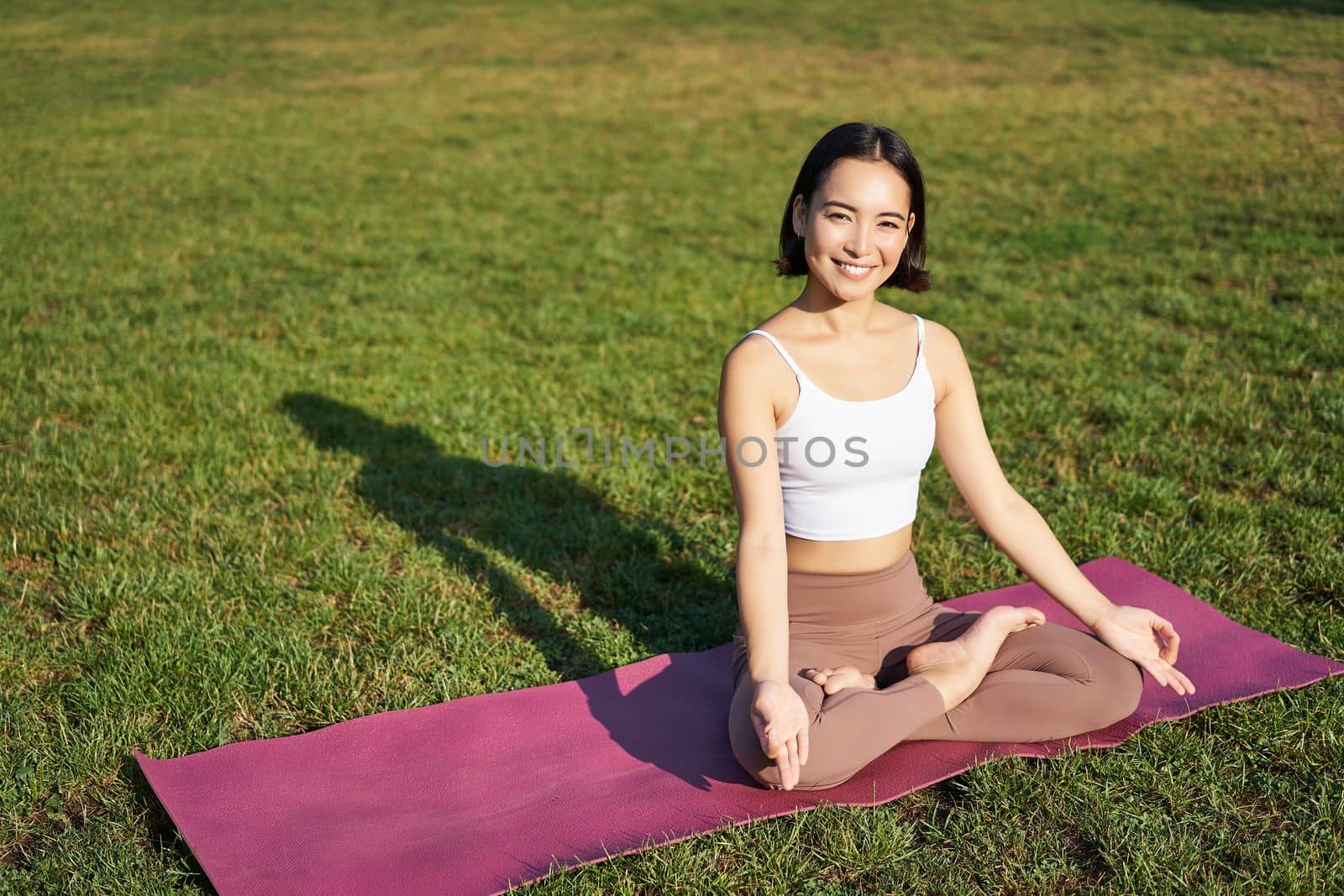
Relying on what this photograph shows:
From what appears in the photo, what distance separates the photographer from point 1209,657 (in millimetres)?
3449

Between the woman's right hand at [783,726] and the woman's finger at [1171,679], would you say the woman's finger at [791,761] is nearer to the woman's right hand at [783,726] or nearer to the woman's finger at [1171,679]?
the woman's right hand at [783,726]

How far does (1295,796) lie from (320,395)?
14.8 feet

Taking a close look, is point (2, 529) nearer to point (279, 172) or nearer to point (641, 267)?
point (641, 267)

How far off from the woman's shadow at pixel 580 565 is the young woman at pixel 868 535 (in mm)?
275

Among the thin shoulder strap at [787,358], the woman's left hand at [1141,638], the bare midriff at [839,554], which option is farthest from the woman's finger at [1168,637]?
the thin shoulder strap at [787,358]

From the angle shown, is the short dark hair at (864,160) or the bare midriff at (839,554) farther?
the bare midriff at (839,554)

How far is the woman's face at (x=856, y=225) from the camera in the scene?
110 inches

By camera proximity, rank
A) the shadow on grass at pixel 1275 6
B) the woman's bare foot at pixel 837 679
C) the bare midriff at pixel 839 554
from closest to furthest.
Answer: the woman's bare foot at pixel 837 679
the bare midriff at pixel 839 554
the shadow on grass at pixel 1275 6

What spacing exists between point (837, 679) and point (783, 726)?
372mm

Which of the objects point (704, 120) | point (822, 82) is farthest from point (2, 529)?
point (822, 82)

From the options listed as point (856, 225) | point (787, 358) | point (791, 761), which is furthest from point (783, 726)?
point (856, 225)

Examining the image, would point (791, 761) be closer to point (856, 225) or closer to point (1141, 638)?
point (1141, 638)

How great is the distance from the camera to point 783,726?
2600 millimetres

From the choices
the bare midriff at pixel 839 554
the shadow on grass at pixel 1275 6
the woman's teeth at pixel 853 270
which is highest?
the woman's teeth at pixel 853 270
